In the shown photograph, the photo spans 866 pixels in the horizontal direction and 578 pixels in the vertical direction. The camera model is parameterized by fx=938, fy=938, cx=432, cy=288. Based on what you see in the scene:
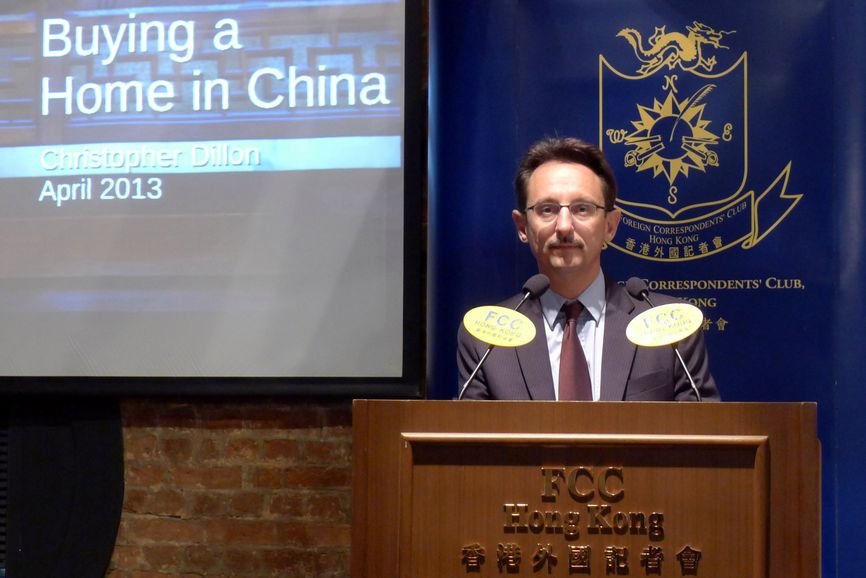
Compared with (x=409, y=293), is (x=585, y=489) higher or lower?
lower

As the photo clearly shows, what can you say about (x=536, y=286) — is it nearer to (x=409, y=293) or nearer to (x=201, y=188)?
(x=409, y=293)

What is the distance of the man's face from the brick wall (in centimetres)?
98

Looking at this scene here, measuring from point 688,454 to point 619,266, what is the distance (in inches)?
42.6

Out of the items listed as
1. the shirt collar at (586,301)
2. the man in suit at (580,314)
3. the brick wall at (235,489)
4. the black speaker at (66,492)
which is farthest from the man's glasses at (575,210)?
the black speaker at (66,492)

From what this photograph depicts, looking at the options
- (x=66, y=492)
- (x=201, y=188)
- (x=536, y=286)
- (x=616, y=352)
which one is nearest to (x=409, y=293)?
(x=201, y=188)

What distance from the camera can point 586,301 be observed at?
1.96 m

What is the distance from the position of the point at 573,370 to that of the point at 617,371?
0.09m

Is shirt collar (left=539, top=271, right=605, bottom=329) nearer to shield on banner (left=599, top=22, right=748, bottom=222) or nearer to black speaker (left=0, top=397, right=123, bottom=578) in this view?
shield on banner (left=599, top=22, right=748, bottom=222)

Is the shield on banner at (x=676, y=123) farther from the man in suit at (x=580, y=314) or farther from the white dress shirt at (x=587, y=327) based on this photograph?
the white dress shirt at (x=587, y=327)

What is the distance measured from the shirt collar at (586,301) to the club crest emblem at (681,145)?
15.3 inches

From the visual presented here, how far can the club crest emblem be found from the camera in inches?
90.1

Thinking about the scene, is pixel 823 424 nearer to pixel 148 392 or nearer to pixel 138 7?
pixel 148 392

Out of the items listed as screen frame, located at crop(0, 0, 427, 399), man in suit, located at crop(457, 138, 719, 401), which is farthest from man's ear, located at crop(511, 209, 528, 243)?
screen frame, located at crop(0, 0, 427, 399)

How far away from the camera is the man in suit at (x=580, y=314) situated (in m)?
1.82
